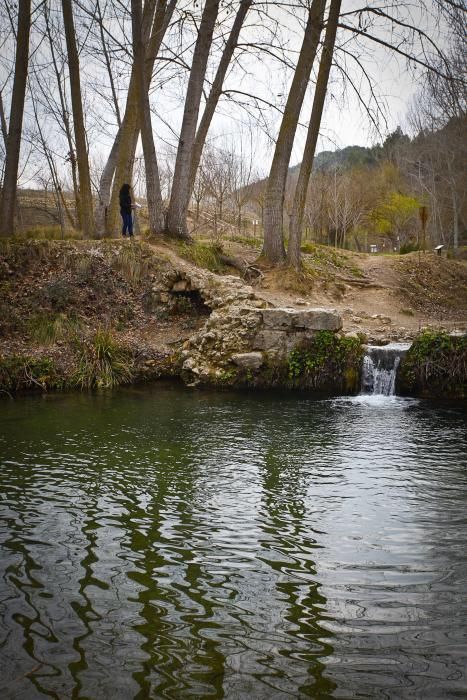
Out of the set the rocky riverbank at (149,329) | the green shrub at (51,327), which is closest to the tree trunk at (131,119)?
the rocky riverbank at (149,329)

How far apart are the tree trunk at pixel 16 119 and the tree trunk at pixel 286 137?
21.9 ft

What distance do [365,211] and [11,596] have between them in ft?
133

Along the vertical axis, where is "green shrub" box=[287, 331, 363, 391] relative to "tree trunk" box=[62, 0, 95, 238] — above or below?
below

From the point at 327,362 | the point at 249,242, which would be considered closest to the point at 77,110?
the point at 249,242

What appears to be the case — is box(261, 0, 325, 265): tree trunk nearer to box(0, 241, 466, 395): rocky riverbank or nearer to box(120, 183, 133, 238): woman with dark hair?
box(0, 241, 466, 395): rocky riverbank

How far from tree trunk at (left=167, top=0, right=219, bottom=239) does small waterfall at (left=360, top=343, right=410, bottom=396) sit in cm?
679

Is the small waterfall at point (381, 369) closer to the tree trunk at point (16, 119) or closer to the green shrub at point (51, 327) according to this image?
the green shrub at point (51, 327)

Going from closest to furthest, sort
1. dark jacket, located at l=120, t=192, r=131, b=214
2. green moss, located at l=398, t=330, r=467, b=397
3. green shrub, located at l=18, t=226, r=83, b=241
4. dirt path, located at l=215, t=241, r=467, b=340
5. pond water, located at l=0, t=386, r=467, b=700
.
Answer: pond water, located at l=0, t=386, r=467, b=700, green moss, located at l=398, t=330, r=467, b=397, dirt path, located at l=215, t=241, r=467, b=340, green shrub, located at l=18, t=226, r=83, b=241, dark jacket, located at l=120, t=192, r=131, b=214

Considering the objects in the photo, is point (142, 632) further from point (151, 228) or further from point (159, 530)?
point (151, 228)

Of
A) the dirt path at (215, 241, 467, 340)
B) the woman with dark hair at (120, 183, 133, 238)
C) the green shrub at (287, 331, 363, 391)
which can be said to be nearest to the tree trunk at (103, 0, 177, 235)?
the woman with dark hair at (120, 183, 133, 238)

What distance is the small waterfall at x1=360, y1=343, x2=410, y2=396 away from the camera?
10820 millimetres

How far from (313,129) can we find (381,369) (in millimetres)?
7273

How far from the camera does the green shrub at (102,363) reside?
440 inches

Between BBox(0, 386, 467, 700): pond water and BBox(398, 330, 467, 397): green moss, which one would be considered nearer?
BBox(0, 386, 467, 700): pond water
